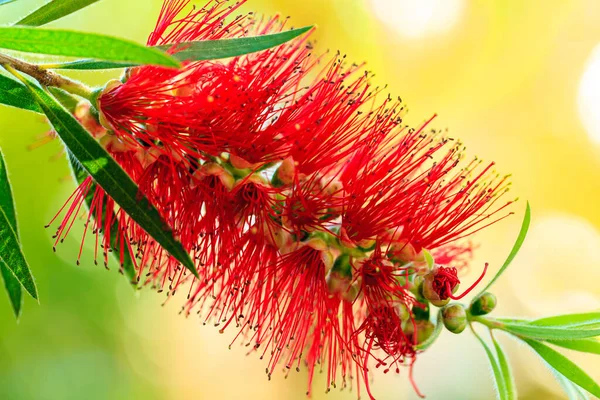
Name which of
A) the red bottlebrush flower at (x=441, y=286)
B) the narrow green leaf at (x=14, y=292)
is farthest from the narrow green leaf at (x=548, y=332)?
the narrow green leaf at (x=14, y=292)

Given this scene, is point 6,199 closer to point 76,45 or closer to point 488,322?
point 76,45

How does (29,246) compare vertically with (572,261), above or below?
below

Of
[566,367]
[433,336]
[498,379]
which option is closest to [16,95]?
[433,336]

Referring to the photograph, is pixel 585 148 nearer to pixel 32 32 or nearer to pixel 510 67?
pixel 510 67

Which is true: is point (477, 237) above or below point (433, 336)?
above

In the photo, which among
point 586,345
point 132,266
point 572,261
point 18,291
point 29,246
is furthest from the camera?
point 572,261

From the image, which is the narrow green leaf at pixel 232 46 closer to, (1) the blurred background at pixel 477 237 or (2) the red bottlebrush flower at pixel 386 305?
(2) the red bottlebrush flower at pixel 386 305

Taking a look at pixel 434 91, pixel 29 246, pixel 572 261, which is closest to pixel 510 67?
pixel 434 91

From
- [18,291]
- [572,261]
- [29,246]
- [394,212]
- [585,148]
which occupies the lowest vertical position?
[18,291]
